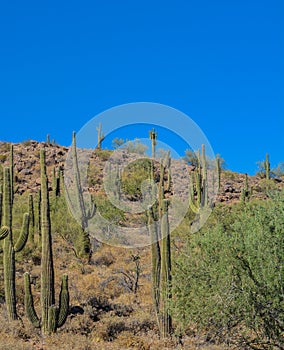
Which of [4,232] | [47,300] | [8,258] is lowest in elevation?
[47,300]

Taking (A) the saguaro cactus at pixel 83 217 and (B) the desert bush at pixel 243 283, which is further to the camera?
(A) the saguaro cactus at pixel 83 217

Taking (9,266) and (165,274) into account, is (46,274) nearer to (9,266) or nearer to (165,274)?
(9,266)

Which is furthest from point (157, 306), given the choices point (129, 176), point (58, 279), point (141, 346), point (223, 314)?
point (129, 176)

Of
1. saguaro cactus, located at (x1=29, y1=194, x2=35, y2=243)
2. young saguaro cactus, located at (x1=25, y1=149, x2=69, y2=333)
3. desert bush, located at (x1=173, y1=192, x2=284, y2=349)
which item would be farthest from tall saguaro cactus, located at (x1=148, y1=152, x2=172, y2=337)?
saguaro cactus, located at (x1=29, y1=194, x2=35, y2=243)

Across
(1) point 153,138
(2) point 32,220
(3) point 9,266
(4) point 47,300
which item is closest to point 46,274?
(4) point 47,300

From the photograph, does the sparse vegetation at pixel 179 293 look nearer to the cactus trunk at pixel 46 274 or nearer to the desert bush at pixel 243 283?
the desert bush at pixel 243 283

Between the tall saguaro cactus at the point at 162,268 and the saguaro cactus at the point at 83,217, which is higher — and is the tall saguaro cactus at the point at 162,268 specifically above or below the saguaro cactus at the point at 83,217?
below

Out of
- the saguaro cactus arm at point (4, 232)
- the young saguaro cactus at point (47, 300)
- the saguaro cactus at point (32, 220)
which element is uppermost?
the saguaro cactus at point (32, 220)

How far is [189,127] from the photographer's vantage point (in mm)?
17359

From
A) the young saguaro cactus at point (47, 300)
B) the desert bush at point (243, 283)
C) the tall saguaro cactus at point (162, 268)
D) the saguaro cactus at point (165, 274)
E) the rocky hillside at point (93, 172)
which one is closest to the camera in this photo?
the desert bush at point (243, 283)

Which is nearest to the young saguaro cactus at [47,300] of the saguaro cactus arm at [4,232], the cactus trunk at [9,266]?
the cactus trunk at [9,266]

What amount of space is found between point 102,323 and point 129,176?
2031 cm

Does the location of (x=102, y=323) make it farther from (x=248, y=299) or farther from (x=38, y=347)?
(x=248, y=299)

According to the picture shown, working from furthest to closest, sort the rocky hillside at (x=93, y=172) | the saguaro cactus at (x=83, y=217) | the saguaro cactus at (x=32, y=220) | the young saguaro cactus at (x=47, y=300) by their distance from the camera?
the rocky hillside at (x=93, y=172)
the saguaro cactus at (x=83, y=217)
the saguaro cactus at (x=32, y=220)
the young saguaro cactus at (x=47, y=300)
